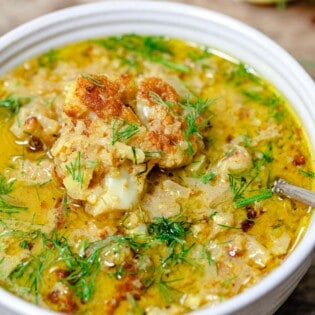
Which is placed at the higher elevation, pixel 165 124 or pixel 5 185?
pixel 165 124

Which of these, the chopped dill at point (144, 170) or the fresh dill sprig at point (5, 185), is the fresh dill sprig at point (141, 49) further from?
the fresh dill sprig at point (5, 185)

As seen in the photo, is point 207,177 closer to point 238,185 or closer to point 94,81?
point 238,185

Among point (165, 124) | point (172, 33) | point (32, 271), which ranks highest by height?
point (172, 33)

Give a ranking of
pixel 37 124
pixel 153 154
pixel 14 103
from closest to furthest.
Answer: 1. pixel 153 154
2. pixel 37 124
3. pixel 14 103

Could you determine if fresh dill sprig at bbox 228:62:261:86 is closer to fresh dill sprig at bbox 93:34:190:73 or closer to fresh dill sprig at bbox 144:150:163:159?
fresh dill sprig at bbox 93:34:190:73

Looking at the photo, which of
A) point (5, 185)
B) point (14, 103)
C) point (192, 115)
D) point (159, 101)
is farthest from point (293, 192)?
point (14, 103)

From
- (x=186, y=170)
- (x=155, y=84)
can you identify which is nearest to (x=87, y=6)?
(x=155, y=84)
